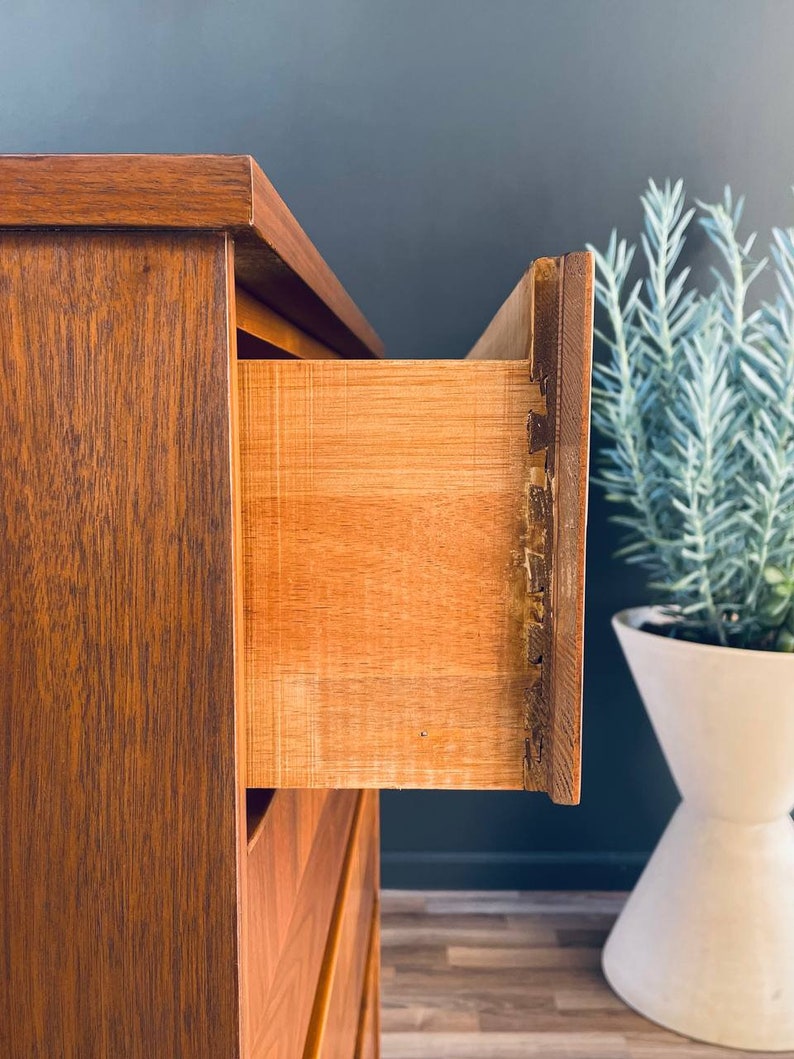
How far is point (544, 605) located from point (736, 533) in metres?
0.84

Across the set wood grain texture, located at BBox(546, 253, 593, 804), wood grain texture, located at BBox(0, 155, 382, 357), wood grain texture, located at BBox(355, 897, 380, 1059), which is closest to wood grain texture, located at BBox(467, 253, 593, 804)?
wood grain texture, located at BBox(546, 253, 593, 804)

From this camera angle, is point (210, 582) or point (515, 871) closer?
point (210, 582)

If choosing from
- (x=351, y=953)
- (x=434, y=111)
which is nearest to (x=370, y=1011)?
(x=351, y=953)

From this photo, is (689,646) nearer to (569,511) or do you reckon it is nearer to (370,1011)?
(370,1011)

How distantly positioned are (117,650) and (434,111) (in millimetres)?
1344

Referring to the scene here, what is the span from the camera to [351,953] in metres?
0.76

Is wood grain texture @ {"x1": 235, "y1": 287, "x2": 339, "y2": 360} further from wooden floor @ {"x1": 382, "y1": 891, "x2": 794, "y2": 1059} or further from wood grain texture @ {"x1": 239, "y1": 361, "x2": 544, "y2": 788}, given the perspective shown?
wooden floor @ {"x1": 382, "y1": 891, "x2": 794, "y2": 1059}

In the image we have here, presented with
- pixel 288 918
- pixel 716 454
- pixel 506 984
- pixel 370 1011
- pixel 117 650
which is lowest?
pixel 506 984

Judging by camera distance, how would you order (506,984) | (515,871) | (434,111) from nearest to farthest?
(506,984), (434,111), (515,871)

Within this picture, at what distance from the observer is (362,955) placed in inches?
35.3

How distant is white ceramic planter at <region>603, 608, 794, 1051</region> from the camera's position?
3.57 feet

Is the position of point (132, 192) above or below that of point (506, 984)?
above

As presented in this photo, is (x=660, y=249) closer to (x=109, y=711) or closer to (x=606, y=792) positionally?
(x=606, y=792)

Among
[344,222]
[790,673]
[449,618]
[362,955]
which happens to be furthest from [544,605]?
[344,222]
